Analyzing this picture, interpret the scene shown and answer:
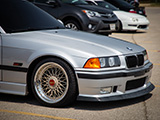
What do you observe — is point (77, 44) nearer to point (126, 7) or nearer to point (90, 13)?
point (90, 13)

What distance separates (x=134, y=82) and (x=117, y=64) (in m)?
0.43

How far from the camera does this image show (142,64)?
5121mm

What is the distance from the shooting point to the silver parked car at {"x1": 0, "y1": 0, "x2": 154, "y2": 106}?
462cm

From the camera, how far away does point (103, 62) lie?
15.3 feet

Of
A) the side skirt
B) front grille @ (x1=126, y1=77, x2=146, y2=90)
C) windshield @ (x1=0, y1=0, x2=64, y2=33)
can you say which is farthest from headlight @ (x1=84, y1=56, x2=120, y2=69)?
windshield @ (x1=0, y1=0, x2=64, y2=33)

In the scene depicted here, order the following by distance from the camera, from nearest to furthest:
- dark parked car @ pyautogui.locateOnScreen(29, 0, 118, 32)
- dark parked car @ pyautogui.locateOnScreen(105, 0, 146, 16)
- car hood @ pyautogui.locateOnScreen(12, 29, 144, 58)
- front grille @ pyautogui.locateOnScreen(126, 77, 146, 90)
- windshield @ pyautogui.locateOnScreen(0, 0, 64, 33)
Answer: car hood @ pyautogui.locateOnScreen(12, 29, 144, 58)
front grille @ pyautogui.locateOnScreen(126, 77, 146, 90)
windshield @ pyautogui.locateOnScreen(0, 0, 64, 33)
dark parked car @ pyautogui.locateOnScreen(29, 0, 118, 32)
dark parked car @ pyautogui.locateOnScreen(105, 0, 146, 16)

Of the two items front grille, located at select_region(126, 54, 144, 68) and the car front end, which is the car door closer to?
front grille, located at select_region(126, 54, 144, 68)

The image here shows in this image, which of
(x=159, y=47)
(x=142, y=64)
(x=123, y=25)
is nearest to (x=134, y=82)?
(x=142, y=64)

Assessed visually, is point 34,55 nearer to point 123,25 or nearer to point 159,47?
point 159,47

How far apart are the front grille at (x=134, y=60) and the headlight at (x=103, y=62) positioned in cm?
20

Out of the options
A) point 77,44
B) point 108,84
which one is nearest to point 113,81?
point 108,84

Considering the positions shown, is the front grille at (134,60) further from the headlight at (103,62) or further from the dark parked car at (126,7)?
the dark parked car at (126,7)

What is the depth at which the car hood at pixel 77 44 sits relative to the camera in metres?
4.70

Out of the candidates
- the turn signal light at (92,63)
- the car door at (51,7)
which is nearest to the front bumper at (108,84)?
the turn signal light at (92,63)
